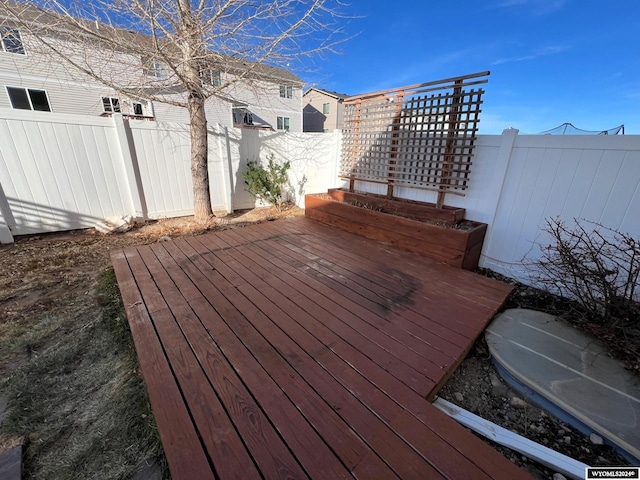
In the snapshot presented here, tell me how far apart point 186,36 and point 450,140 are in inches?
151

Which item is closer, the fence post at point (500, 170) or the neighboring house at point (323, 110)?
the fence post at point (500, 170)

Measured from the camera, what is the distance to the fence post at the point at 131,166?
398 centimetres

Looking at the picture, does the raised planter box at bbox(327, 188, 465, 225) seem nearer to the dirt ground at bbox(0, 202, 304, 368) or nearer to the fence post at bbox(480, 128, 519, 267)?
the fence post at bbox(480, 128, 519, 267)

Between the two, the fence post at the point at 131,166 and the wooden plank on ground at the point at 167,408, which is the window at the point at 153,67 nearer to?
the fence post at the point at 131,166

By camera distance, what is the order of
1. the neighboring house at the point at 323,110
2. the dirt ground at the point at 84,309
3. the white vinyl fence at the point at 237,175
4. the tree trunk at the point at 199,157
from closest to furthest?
the dirt ground at the point at 84,309
the white vinyl fence at the point at 237,175
the tree trunk at the point at 199,157
the neighboring house at the point at 323,110

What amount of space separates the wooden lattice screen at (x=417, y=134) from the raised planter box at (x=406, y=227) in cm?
33

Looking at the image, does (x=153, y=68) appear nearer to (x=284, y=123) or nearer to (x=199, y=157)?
(x=199, y=157)

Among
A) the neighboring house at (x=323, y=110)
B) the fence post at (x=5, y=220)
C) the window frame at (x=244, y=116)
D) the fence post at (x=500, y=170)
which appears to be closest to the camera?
the fence post at (x=500, y=170)

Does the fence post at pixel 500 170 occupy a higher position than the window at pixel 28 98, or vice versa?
the window at pixel 28 98

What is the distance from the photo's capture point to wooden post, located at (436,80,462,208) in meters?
2.87

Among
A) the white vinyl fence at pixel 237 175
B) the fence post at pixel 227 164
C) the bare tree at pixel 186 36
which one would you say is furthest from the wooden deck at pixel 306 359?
the bare tree at pixel 186 36

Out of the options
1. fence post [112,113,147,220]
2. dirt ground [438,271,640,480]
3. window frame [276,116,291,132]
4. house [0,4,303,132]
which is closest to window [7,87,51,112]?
house [0,4,303,132]

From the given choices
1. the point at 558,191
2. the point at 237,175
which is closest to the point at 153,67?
the point at 237,175

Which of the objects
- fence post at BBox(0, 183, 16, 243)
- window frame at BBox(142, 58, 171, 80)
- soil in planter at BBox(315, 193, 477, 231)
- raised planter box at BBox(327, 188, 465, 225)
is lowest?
fence post at BBox(0, 183, 16, 243)
